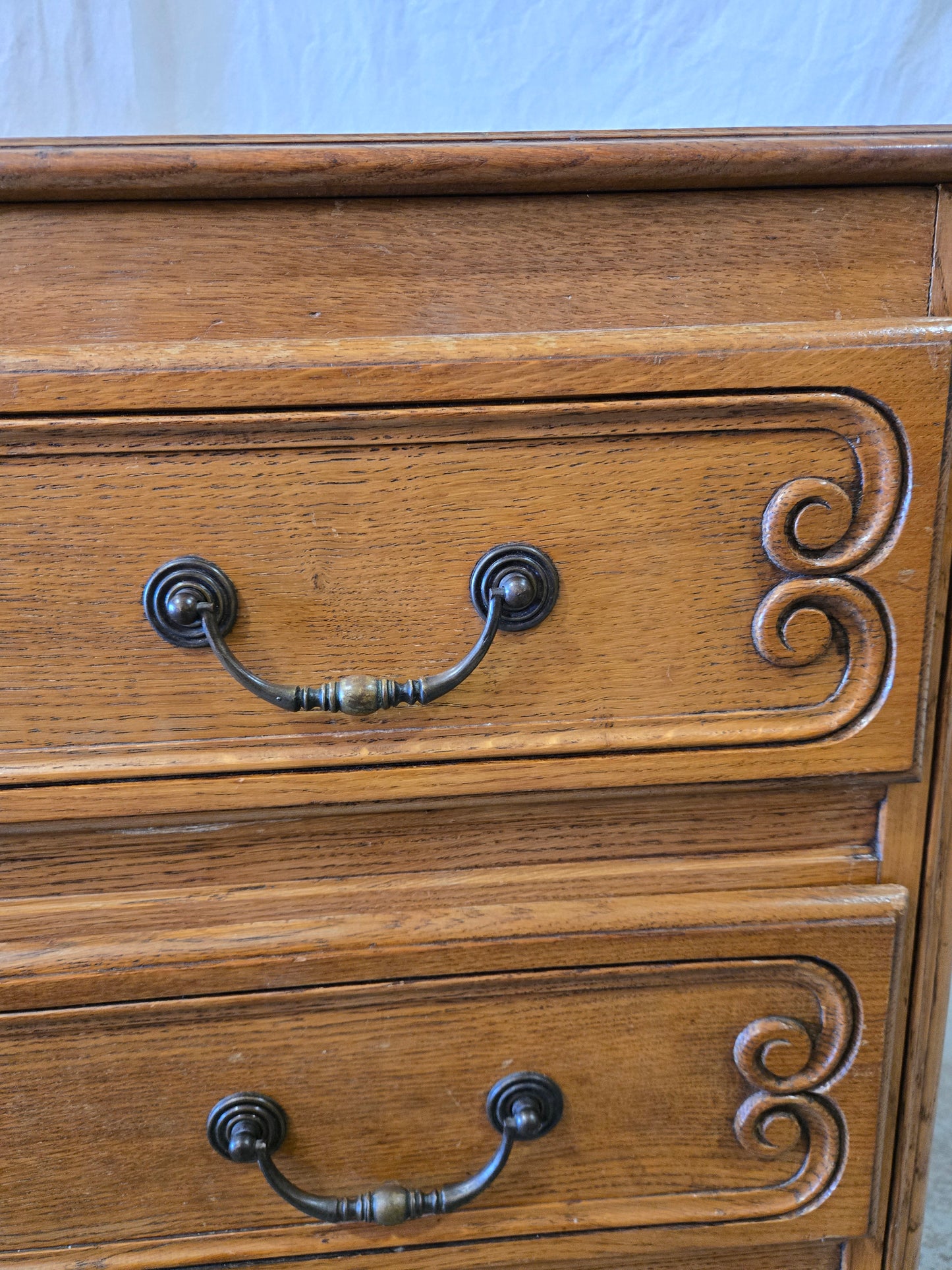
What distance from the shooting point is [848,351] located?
35cm

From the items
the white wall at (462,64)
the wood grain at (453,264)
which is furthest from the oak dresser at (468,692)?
the white wall at (462,64)

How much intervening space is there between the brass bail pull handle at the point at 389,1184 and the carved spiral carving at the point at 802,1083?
0.09 metres

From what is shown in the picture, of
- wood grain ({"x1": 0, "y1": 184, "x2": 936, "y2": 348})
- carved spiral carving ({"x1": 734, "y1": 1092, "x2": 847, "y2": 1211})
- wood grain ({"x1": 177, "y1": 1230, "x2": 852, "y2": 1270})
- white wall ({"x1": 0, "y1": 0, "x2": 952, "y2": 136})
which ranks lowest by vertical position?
wood grain ({"x1": 177, "y1": 1230, "x2": 852, "y2": 1270})

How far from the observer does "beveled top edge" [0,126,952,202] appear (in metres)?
0.32

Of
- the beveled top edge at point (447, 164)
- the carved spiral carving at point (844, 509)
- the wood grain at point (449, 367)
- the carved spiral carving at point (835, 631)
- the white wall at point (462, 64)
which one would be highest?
the white wall at point (462, 64)

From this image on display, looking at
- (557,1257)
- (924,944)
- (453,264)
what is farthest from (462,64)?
(557,1257)

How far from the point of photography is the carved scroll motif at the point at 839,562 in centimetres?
36

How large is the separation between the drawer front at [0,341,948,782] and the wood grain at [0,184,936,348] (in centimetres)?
4

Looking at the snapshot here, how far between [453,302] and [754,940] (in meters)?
0.30

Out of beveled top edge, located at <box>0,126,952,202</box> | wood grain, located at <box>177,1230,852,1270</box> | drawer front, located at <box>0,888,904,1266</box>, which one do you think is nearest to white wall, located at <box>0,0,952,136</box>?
beveled top edge, located at <box>0,126,952,202</box>

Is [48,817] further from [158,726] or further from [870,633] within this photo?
[870,633]

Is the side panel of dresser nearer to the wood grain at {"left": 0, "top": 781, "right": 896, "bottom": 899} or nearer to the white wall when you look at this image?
the wood grain at {"left": 0, "top": 781, "right": 896, "bottom": 899}

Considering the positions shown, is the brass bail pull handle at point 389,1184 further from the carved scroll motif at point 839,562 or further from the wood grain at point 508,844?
the carved scroll motif at point 839,562

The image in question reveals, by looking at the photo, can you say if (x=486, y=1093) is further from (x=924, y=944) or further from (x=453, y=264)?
(x=453, y=264)
